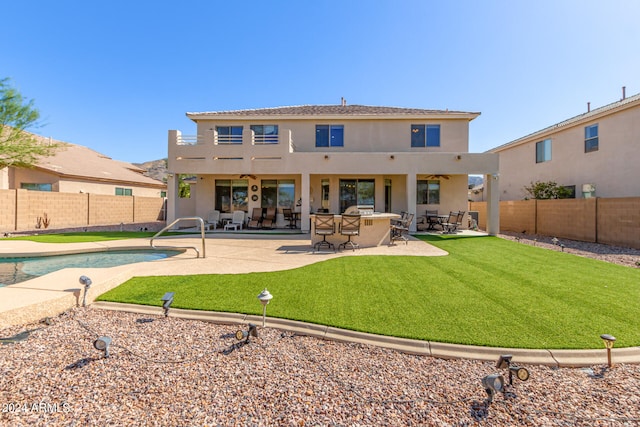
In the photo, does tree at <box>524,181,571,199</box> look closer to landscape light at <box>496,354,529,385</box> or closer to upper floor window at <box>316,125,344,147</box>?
upper floor window at <box>316,125,344,147</box>

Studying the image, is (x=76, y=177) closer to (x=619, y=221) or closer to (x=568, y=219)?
(x=568, y=219)

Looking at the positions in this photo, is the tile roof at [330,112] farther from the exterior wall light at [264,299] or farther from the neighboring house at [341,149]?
the exterior wall light at [264,299]

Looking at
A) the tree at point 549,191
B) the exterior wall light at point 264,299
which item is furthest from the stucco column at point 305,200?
the tree at point 549,191

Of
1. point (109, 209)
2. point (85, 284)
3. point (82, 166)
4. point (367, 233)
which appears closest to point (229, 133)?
point (109, 209)

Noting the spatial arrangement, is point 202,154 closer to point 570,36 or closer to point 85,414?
point 85,414

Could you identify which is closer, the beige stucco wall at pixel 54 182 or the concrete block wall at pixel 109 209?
the concrete block wall at pixel 109 209

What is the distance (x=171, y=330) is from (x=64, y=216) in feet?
60.4

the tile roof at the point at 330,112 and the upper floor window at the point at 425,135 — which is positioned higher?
the tile roof at the point at 330,112

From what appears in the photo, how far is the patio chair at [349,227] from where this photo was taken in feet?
31.5

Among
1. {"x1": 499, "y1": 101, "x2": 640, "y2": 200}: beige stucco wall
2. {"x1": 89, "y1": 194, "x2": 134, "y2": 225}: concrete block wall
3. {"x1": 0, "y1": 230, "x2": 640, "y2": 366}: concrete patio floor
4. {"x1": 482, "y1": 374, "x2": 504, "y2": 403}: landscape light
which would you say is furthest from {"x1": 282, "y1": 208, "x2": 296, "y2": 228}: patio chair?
{"x1": 499, "y1": 101, "x2": 640, "y2": 200}: beige stucco wall

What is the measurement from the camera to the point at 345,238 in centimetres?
1006

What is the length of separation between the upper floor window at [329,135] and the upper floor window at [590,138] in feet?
48.3

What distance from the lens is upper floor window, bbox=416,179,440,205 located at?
16.6m

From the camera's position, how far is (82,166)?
23922 millimetres
